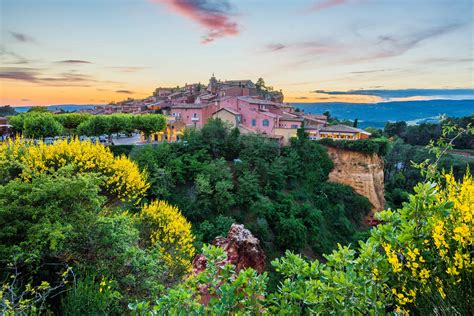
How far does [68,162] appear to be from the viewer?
40.0ft

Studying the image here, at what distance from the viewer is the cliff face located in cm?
3200

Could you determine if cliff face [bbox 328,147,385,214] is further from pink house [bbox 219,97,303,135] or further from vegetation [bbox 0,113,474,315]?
vegetation [bbox 0,113,474,315]

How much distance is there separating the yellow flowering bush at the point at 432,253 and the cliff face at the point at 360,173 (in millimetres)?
30748

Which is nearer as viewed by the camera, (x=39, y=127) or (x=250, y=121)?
(x=39, y=127)

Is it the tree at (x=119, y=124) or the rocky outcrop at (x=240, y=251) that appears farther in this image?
the tree at (x=119, y=124)

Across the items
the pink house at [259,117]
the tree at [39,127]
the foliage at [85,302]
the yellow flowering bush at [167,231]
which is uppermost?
the pink house at [259,117]

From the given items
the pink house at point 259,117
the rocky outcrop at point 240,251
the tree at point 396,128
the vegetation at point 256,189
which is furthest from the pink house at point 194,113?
the tree at point 396,128

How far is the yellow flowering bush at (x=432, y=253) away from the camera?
2.91m

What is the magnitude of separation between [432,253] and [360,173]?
31.4 m

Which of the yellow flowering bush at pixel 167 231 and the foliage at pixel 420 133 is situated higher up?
the foliage at pixel 420 133

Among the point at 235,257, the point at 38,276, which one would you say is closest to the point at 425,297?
the point at 38,276

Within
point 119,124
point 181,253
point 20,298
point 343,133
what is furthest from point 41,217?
point 343,133

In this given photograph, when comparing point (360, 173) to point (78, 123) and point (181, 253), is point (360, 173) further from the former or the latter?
point (78, 123)

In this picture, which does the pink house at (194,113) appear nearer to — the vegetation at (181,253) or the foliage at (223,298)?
the vegetation at (181,253)
